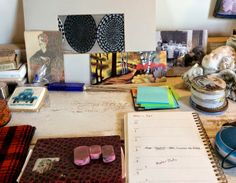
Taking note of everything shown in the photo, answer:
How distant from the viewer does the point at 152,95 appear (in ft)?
2.71

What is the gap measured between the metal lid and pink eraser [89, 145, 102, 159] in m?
0.30

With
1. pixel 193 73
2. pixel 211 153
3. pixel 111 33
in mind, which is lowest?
pixel 211 153

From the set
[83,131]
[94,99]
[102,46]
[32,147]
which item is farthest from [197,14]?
[32,147]

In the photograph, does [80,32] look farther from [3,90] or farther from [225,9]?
[225,9]

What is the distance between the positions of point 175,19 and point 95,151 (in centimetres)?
57

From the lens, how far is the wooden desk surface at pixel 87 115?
28.1 inches

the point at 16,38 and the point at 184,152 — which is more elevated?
the point at 16,38

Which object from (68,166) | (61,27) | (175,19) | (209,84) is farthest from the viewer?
(175,19)

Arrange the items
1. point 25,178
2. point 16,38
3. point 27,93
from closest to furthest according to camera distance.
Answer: point 25,178
point 27,93
point 16,38

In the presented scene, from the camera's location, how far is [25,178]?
1.80ft

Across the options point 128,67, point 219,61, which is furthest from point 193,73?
point 128,67

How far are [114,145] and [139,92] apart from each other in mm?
250

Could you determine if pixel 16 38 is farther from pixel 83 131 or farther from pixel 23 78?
pixel 83 131

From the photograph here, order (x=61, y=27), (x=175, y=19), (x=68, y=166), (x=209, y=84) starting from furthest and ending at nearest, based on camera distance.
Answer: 1. (x=175, y=19)
2. (x=61, y=27)
3. (x=209, y=84)
4. (x=68, y=166)
